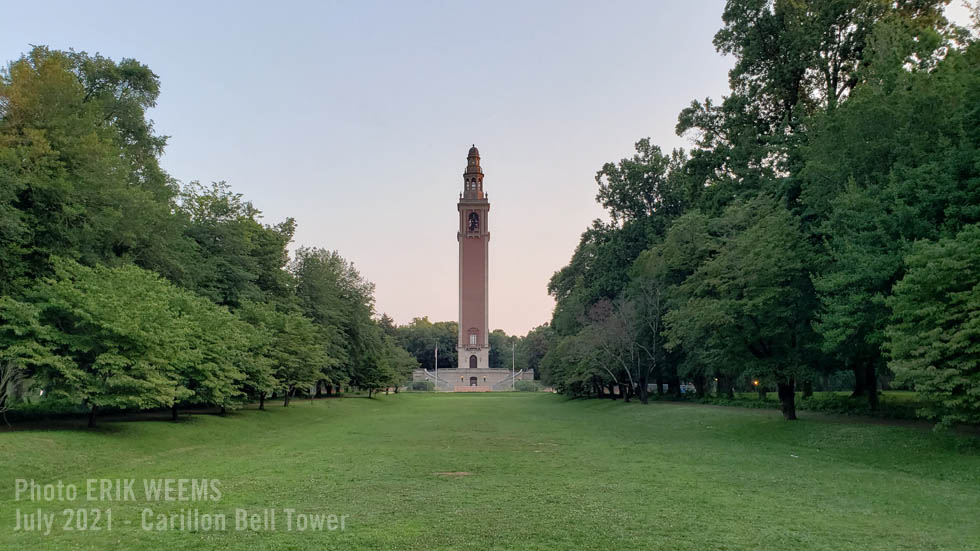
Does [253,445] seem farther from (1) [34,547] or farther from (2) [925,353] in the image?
(2) [925,353]

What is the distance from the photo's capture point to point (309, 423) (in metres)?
32.0

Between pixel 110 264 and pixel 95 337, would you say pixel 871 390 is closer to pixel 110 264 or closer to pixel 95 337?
pixel 95 337

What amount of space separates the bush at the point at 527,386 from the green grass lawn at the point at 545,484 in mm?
63811

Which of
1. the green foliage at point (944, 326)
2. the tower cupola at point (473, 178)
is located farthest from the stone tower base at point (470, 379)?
the green foliage at point (944, 326)

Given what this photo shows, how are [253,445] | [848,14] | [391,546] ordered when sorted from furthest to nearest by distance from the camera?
[848,14] → [253,445] → [391,546]

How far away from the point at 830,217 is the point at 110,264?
2474 centimetres

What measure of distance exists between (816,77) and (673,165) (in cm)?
1617

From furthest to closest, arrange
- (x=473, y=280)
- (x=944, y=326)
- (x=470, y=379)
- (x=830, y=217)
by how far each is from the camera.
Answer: (x=470, y=379) < (x=473, y=280) < (x=830, y=217) < (x=944, y=326)

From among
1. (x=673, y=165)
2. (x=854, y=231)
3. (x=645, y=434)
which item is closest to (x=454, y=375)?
(x=673, y=165)

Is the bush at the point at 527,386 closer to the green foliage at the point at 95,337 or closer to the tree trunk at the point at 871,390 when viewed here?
the tree trunk at the point at 871,390

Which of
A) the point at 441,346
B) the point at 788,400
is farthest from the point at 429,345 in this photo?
the point at 788,400

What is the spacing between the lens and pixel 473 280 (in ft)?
285

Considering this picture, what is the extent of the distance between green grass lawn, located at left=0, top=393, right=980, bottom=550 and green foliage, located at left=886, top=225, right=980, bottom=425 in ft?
4.98

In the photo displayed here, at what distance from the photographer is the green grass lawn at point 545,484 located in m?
7.95
